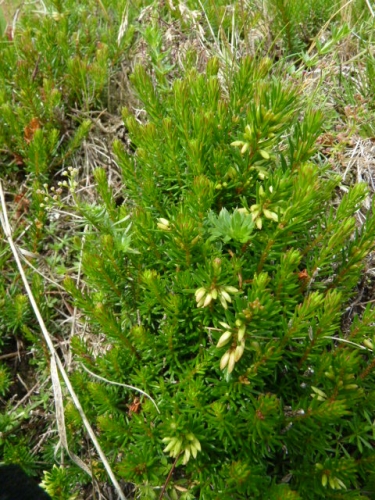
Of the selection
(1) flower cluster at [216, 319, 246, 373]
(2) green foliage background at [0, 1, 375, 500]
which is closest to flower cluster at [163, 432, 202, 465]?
(2) green foliage background at [0, 1, 375, 500]

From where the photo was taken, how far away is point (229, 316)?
1.86 meters

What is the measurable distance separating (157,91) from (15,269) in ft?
4.19

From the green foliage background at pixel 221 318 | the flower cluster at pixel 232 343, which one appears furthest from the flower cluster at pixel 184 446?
the flower cluster at pixel 232 343

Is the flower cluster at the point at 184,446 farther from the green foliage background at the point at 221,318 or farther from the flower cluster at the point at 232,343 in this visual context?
the flower cluster at the point at 232,343

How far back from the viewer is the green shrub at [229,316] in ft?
6.06

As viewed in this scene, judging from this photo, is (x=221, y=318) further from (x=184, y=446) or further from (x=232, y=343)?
(x=184, y=446)

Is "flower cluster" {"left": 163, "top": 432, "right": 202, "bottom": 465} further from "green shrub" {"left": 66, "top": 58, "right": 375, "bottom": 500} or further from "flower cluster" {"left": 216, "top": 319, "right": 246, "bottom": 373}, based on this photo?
"flower cluster" {"left": 216, "top": 319, "right": 246, "bottom": 373}

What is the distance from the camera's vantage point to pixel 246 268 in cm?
204

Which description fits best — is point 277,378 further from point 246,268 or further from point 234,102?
point 234,102

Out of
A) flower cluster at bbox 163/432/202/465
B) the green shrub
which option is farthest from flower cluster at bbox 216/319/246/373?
flower cluster at bbox 163/432/202/465

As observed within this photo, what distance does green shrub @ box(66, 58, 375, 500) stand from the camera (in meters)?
1.85

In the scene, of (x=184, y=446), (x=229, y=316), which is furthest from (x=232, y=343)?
(x=184, y=446)

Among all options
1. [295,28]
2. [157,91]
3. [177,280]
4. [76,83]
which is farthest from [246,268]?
[295,28]

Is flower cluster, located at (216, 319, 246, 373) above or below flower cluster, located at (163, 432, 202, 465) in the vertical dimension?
above
